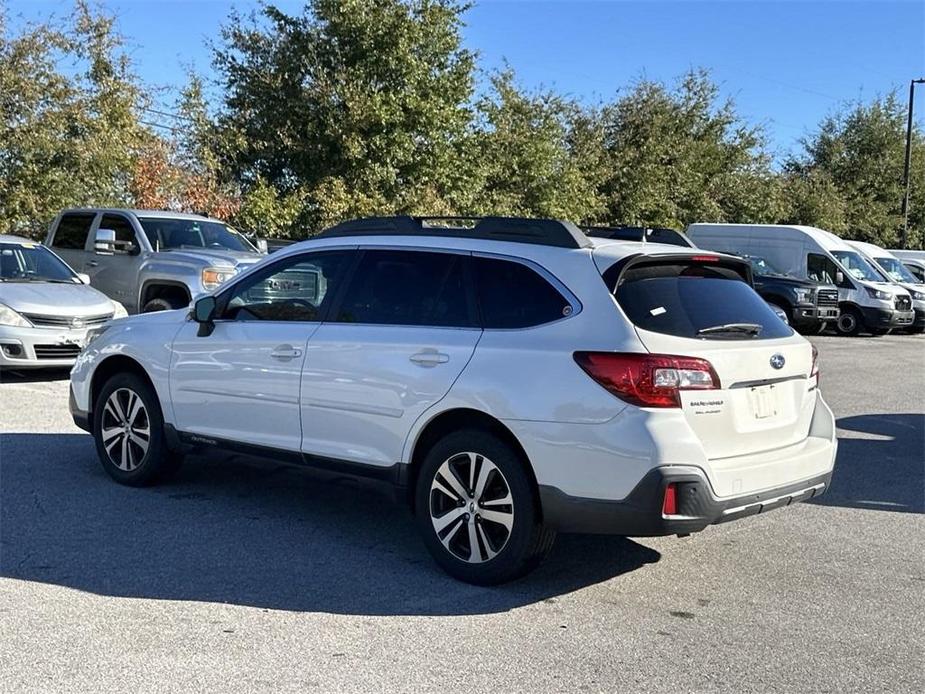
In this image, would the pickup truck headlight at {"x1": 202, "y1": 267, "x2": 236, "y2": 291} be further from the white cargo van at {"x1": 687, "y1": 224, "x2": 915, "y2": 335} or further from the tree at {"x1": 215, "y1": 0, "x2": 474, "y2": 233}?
the white cargo van at {"x1": 687, "y1": 224, "x2": 915, "y2": 335}

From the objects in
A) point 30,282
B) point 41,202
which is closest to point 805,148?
point 41,202

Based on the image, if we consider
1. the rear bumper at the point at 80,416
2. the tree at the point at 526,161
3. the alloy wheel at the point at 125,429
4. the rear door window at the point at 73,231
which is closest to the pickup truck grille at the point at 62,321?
the rear door window at the point at 73,231

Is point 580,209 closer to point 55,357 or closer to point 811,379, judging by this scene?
point 55,357

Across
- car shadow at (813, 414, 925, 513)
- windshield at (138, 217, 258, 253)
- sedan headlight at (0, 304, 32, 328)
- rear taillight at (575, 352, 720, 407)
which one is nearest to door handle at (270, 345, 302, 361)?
→ rear taillight at (575, 352, 720, 407)

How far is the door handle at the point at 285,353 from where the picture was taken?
18.7 feet

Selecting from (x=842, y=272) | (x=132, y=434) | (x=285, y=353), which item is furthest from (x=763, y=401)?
(x=842, y=272)

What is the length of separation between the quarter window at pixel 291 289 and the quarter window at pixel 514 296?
3.37ft

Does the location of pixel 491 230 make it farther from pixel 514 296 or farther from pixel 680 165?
pixel 680 165

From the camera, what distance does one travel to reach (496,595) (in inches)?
190

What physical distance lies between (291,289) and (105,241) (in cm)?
837

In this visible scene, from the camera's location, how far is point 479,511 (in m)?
4.95

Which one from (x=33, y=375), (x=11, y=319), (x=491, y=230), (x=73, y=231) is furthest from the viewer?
(x=73, y=231)

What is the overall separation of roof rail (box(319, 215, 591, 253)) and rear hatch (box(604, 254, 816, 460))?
0.37 meters

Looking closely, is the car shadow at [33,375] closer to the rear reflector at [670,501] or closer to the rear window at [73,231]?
the rear window at [73,231]
